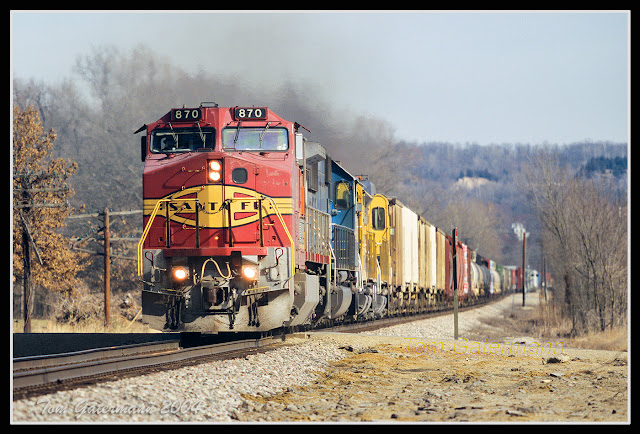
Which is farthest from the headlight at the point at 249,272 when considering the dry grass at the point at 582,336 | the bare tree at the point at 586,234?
the bare tree at the point at 586,234

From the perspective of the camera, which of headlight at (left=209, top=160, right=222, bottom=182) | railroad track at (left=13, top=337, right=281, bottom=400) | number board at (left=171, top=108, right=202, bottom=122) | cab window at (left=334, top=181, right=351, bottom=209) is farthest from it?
cab window at (left=334, top=181, right=351, bottom=209)

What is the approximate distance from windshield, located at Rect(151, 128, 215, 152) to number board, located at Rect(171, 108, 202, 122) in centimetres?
17

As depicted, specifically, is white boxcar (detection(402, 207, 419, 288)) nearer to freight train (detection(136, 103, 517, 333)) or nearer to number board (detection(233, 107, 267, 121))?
freight train (detection(136, 103, 517, 333))

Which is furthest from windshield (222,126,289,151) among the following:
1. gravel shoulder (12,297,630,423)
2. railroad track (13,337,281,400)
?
gravel shoulder (12,297,630,423)

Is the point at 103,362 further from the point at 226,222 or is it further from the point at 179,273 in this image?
the point at 226,222

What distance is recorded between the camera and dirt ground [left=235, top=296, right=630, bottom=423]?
27.1 feet

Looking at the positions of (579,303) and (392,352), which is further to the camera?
(579,303)

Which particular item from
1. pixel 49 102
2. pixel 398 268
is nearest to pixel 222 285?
pixel 398 268

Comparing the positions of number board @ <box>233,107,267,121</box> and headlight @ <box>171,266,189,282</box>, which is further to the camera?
number board @ <box>233,107,267,121</box>

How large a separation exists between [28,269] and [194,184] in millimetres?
15198

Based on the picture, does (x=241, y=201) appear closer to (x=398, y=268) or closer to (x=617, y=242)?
(x=398, y=268)

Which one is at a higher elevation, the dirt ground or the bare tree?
the bare tree

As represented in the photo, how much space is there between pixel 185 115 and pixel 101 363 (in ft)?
17.5

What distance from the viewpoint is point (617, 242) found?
1302 inches
